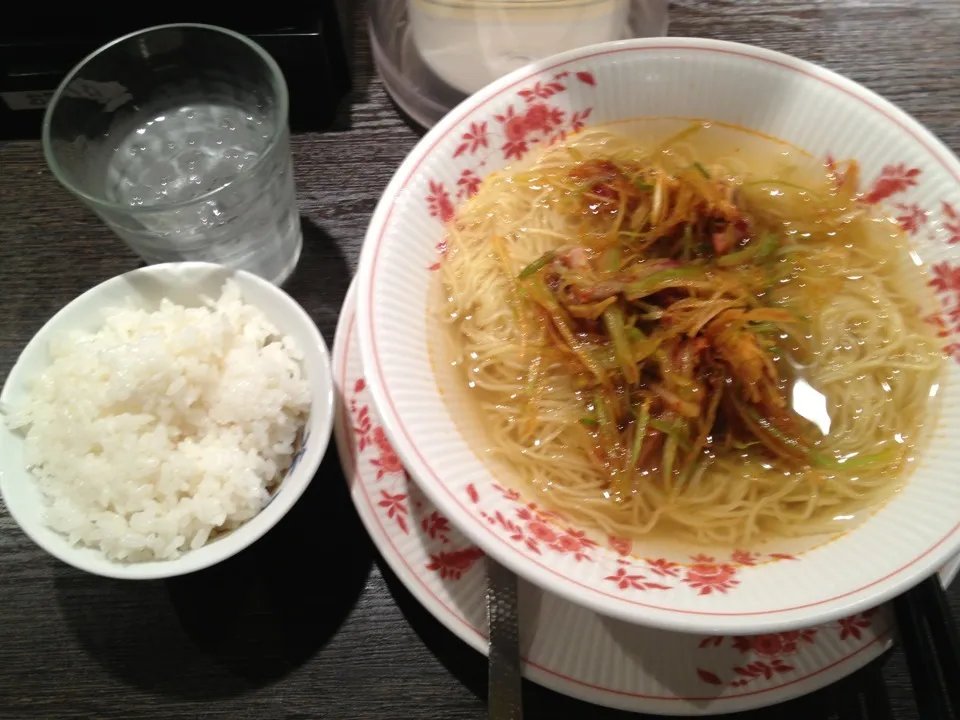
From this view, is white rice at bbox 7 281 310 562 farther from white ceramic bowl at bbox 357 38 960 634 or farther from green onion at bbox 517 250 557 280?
green onion at bbox 517 250 557 280

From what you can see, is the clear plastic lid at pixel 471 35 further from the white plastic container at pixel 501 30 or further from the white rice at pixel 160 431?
the white rice at pixel 160 431

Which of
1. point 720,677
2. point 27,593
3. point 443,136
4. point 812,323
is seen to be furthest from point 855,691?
point 27,593

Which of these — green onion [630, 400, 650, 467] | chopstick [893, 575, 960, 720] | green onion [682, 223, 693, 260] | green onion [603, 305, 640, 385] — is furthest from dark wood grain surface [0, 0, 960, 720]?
green onion [682, 223, 693, 260]

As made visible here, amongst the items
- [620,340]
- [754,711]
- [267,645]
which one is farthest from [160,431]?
[754,711]

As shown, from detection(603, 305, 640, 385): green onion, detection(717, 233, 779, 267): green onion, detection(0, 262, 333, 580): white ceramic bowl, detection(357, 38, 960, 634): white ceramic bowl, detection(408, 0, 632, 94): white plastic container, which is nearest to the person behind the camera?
detection(357, 38, 960, 634): white ceramic bowl

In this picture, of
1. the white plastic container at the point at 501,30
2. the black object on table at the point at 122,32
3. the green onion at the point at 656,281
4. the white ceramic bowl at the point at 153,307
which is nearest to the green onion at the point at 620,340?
the green onion at the point at 656,281

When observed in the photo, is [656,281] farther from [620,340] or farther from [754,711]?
[754,711]
